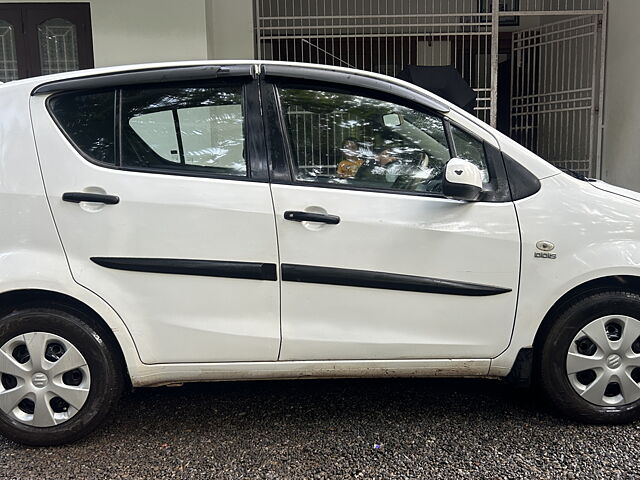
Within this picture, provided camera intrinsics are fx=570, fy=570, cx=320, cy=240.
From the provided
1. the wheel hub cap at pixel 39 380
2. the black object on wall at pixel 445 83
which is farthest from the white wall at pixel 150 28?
the wheel hub cap at pixel 39 380

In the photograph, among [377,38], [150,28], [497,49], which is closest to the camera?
[150,28]

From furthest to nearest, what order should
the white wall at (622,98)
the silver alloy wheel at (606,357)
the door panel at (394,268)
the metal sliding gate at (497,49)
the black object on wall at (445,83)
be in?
the metal sliding gate at (497,49) → the white wall at (622,98) → the black object on wall at (445,83) → the silver alloy wheel at (606,357) → the door panel at (394,268)

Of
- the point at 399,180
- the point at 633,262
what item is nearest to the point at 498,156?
the point at 399,180

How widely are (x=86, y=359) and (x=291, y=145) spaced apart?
4.57 ft

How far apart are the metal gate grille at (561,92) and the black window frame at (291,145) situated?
20.1 ft

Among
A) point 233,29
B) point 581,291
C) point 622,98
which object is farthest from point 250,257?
point 622,98

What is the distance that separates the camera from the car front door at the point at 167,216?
8.53 feet

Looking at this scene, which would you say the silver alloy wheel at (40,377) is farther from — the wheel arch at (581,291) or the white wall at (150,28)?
the white wall at (150,28)

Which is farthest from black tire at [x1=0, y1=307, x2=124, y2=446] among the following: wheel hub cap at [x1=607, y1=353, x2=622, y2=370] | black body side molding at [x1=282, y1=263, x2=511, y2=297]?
wheel hub cap at [x1=607, y1=353, x2=622, y2=370]

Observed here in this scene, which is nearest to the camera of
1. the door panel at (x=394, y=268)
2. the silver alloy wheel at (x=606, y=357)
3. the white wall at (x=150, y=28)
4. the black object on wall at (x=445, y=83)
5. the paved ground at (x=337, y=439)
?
the paved ground at (x=337, y=439)

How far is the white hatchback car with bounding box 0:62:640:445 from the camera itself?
8.56ft

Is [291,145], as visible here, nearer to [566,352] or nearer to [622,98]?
[566,352]

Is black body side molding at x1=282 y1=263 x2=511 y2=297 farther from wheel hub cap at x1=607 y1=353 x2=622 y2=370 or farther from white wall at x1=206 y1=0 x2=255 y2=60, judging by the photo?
white wall at x1=206 y1=0 x2=255 y2=60

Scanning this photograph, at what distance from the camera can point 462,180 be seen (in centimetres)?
257
